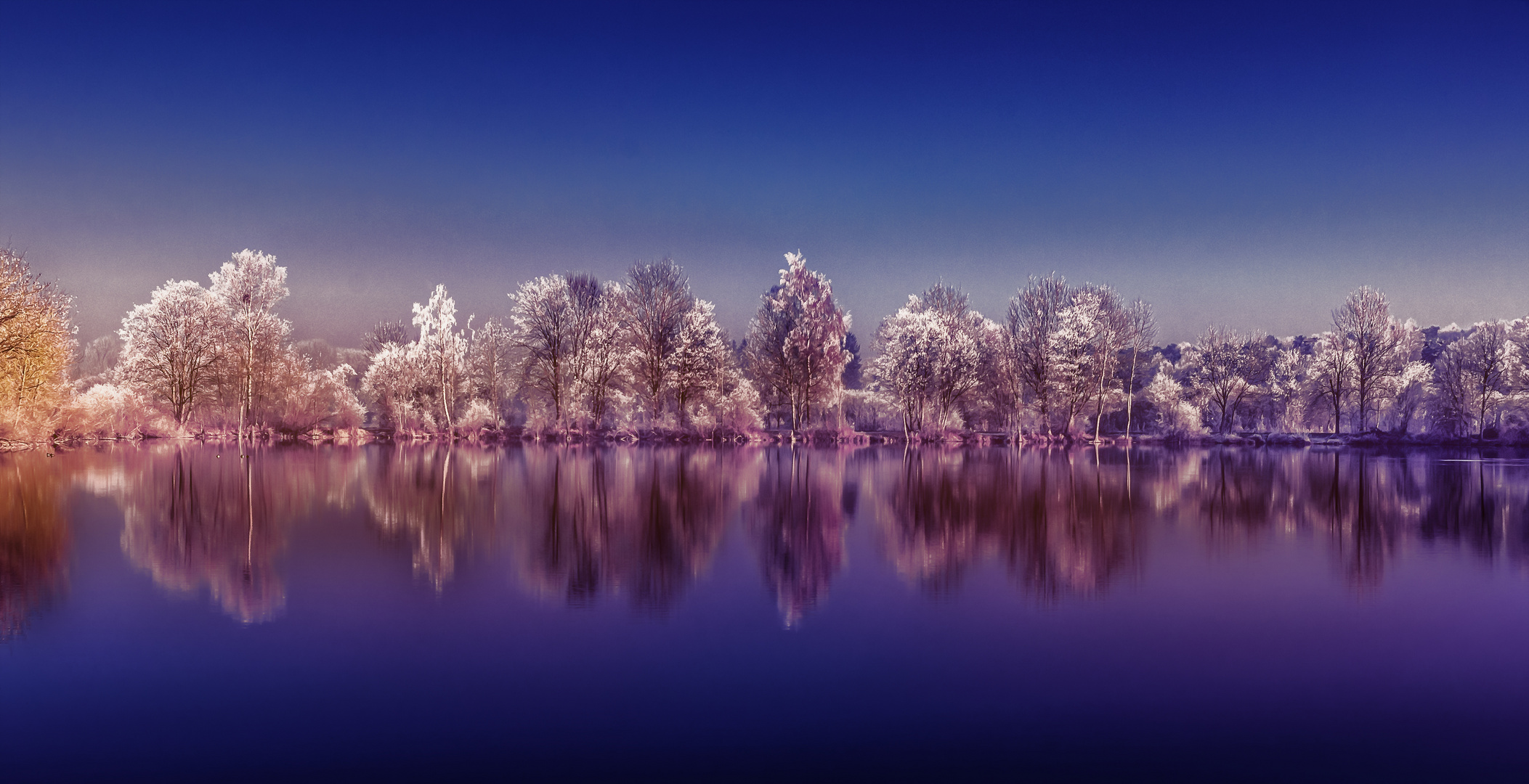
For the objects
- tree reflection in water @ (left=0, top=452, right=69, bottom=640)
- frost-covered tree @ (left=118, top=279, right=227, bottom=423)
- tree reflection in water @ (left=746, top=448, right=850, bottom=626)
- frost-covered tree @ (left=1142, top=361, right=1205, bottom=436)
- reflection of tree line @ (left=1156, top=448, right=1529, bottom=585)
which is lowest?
reflection of tree line @ (left=1156, top=448, right=1529, bottom=585)

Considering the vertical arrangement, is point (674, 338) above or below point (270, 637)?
above

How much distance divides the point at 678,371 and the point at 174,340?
27354mm

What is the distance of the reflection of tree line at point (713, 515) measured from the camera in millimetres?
9547

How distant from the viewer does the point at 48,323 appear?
2983 centimetres

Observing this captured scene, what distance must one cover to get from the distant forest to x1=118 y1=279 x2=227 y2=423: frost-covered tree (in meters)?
0.09

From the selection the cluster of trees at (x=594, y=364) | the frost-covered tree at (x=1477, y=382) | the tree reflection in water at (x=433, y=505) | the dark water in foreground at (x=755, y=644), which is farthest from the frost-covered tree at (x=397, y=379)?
the frost-covered tree at (x=1477, y=382)

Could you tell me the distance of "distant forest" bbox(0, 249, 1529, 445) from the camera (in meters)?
43.3

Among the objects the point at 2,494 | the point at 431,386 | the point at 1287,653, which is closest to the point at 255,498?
the point at 2,494

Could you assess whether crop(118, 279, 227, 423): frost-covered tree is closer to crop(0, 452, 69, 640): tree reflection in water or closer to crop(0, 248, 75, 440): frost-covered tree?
crop(0, 248, 75, 440): frost-covered tree

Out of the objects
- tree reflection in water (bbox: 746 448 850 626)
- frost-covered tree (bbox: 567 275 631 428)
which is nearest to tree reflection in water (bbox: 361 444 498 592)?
tree reflection in water (bbox: 746 448 850 626)

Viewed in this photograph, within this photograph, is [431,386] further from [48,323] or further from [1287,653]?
[1287,653]

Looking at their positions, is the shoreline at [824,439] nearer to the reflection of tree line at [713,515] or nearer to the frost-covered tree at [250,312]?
the frost-covered tree at [250,312]

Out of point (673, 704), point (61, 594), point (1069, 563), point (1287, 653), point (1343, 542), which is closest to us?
point (673, 704)

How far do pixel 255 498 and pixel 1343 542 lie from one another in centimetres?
2040
